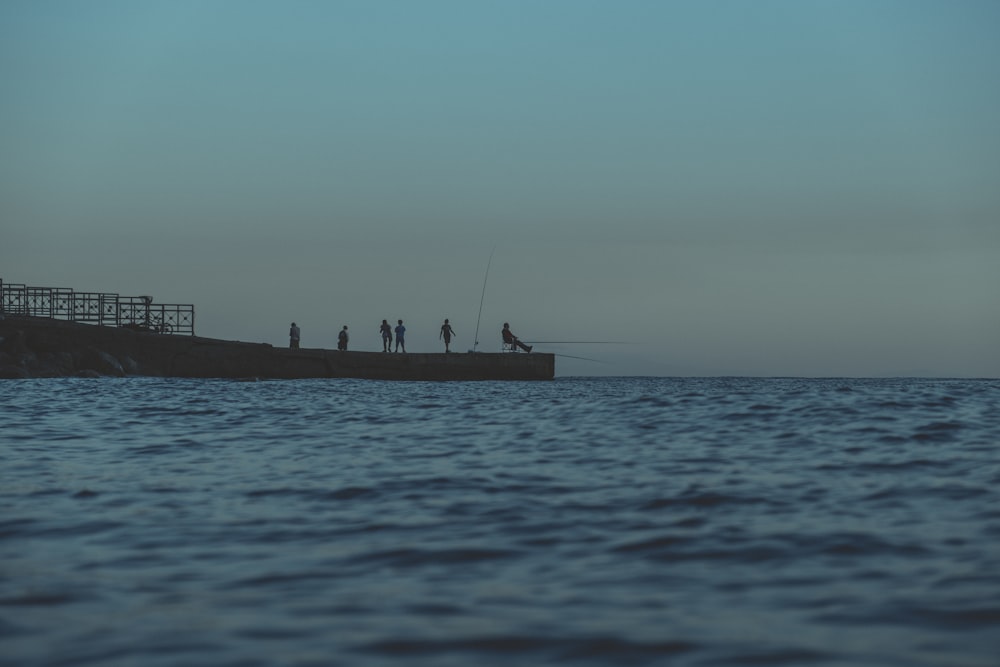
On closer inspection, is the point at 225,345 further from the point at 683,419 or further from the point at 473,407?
the point at 683,419

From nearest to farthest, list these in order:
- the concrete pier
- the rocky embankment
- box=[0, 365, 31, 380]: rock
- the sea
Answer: the sea, box=[0, 365, 31, 380]: rock, the rocky embankment, the concrete pier

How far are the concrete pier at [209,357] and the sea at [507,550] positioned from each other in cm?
2224

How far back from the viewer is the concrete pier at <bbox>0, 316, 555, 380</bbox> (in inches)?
1249

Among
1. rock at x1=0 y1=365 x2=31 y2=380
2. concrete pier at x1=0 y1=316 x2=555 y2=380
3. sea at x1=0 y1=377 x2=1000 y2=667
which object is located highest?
concrete pier at x1=0 y1=316 x2=555 y2=380

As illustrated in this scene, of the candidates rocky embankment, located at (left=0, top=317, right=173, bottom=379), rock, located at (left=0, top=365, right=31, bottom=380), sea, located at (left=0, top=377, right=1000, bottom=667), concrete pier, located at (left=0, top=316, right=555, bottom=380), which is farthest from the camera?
concrete pier, located at (left=0, top=316, right=555, bottom=380)

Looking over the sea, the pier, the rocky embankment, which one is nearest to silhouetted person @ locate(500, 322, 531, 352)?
the pier

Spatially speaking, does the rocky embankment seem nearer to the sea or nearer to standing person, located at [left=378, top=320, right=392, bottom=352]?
standing person, located at [left=378, top=320, right=392, bottom=352]

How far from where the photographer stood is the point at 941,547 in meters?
4.78

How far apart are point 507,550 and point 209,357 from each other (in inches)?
1143

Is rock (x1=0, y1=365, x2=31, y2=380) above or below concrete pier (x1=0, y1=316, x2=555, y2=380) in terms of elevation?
below

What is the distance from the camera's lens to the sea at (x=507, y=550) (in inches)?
133

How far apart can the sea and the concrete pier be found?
73.0ft

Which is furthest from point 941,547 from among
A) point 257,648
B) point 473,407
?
point 473,407

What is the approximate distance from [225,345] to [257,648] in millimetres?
30281
